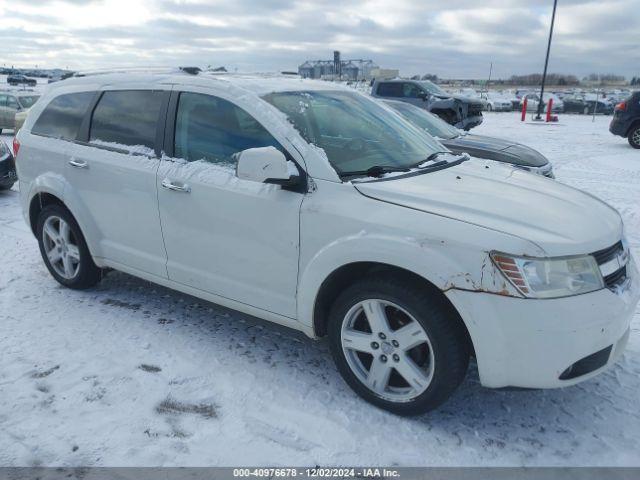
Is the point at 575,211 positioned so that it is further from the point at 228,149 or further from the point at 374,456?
the point at 228,149

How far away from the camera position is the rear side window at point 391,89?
18.7 metres

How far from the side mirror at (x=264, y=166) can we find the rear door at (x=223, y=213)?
0.15 m

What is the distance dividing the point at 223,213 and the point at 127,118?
4.23ft

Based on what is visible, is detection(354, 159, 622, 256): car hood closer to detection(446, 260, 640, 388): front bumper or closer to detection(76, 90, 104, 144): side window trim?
detection(446, 260, 640, 388): front bumper

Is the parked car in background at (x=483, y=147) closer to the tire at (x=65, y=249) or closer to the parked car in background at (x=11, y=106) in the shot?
the tire at (x=65, y=249)

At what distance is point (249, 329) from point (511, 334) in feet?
6.75

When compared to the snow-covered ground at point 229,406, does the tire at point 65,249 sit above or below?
above

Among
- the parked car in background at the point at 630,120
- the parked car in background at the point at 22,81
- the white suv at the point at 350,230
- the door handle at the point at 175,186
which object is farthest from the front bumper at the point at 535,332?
the parked car in background at the point at 22,81

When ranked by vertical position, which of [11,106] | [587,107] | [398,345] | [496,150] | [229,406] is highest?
[496,150]

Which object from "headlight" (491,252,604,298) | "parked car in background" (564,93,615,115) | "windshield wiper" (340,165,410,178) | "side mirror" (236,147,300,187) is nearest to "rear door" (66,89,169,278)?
"side mirror" (236,147,300,187)

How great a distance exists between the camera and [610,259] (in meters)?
2.77

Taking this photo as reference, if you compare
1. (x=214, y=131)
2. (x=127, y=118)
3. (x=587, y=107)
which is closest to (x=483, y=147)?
(x=214, y=131)

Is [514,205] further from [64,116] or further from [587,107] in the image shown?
[587,107]

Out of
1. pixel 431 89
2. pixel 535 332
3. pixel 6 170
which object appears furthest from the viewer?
pixel 431 89
